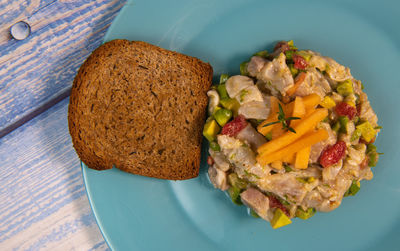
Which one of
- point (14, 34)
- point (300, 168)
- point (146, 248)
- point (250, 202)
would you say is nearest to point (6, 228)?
point (146, 248)

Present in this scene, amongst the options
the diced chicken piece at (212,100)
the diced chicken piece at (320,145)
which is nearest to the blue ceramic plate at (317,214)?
the diced chicken piece at (212,100)

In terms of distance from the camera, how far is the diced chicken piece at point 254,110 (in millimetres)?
2371

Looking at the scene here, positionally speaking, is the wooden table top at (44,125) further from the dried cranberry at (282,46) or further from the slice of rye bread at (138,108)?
the dried cranberry at (282,46)

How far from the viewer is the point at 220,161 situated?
2.55 metres

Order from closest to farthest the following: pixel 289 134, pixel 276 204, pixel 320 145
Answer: pixel 289 134 → pixel 320 145 → pixel 276 204

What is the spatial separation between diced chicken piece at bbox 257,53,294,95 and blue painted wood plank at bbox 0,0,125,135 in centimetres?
149

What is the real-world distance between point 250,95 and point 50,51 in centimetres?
190

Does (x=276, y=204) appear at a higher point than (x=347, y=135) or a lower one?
lower

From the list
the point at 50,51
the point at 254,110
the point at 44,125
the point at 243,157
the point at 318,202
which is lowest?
the point at 318,202

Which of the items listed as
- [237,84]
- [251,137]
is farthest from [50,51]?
[251,137]

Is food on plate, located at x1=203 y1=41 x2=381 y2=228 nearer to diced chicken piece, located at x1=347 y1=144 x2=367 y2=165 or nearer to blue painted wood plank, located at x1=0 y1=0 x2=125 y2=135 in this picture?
diced chicken piece, located at x1=347 y1=144 x2=367 y2=165

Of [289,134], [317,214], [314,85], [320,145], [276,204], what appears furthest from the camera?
[317,214]

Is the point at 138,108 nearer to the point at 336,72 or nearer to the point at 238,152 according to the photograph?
the point at 238,152

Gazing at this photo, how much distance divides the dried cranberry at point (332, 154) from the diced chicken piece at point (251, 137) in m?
0.44
